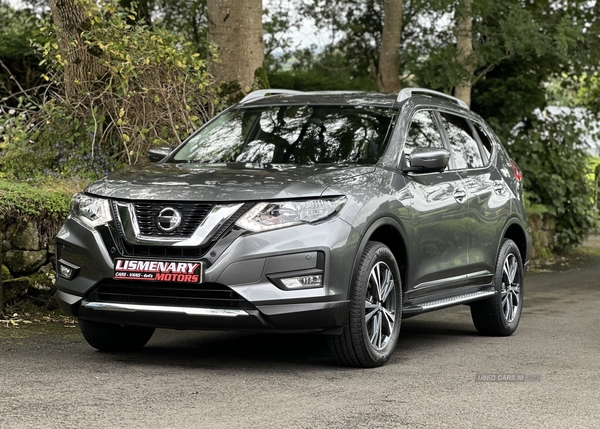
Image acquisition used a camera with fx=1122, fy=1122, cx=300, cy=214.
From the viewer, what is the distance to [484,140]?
30.9 ft

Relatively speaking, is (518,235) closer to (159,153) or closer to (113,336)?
(159,153)

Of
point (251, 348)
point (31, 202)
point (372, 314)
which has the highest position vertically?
point (31, 202)

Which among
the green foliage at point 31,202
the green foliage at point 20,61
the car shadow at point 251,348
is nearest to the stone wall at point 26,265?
the green foliage at point 31,202

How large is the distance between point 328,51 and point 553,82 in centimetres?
402

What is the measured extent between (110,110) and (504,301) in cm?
448

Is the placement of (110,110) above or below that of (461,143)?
below

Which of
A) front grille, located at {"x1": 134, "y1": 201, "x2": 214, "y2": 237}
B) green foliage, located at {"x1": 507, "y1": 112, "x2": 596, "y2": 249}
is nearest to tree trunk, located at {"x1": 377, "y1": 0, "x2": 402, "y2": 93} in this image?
green foliage, located at {"x1": 507, "y1": 112, "x2": 596, "y2": 249}

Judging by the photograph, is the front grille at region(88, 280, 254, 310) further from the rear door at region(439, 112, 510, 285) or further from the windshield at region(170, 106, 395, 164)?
the rear door at region(439, 112, 510, 285)

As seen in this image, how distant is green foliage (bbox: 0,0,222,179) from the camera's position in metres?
11.0

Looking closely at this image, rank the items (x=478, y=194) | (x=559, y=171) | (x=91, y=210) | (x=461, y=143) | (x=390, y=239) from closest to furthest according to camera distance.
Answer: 1. (x=91, y=210)
2. (x=390, y=239)
3. (x=478, y=194)
4. (x=461, y=143)
5. (x=559, y=171)

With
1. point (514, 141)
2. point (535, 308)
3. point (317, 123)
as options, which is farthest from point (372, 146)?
point (514, 141)

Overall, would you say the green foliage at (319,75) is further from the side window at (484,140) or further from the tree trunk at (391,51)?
the side window at (484,140)

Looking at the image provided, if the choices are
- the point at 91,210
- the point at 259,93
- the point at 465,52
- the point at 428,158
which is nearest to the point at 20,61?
the point at 465,52

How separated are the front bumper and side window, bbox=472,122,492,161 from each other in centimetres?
290
